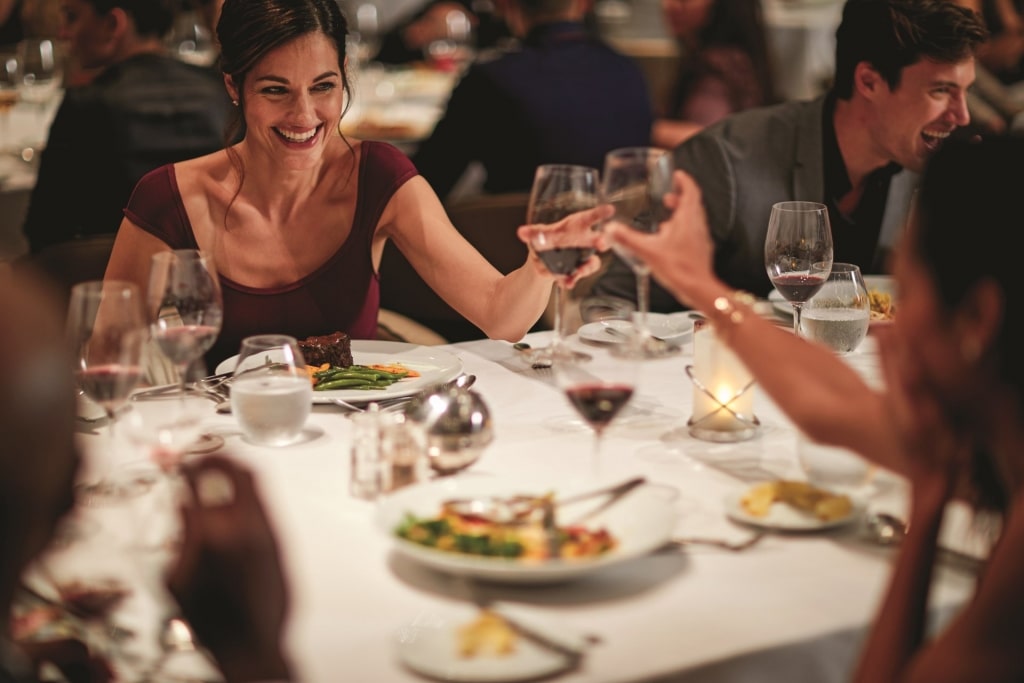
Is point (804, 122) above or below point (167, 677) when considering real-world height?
above

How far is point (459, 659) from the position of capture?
48.1 inches

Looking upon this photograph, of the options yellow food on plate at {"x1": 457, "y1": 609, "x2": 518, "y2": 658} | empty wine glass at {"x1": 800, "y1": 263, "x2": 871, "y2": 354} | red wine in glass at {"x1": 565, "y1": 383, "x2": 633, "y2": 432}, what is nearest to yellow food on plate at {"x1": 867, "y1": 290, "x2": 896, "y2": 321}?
empty wine glass at {"x1": 800, "y1": 263, "x2": 871, "y2": 354}

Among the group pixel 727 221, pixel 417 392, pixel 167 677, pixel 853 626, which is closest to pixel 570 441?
pixel 417 392

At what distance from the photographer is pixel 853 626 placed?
1.32m

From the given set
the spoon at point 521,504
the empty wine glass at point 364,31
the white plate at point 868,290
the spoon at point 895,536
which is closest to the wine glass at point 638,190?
the spoon at point 521,504

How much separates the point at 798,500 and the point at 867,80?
1.78 meters

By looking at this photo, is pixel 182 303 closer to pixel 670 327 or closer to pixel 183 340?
pixel 183 340

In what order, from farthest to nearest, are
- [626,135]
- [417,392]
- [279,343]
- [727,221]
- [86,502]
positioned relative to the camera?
[626,135], [727,221], [417,392], [279,343], [86,502]

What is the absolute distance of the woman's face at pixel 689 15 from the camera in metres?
5.05

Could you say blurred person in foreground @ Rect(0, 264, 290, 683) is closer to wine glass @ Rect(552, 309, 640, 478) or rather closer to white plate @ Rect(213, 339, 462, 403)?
wine glass @ Rect(552, 309, 640, 478)

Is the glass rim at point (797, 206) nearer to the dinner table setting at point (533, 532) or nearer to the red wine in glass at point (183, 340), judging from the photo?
the dinner table setting at point (533, 532)

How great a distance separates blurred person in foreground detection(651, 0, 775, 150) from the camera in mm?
5000

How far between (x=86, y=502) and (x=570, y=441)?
2.30ft

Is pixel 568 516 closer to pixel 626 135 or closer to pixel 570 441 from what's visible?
pixel 570 441
